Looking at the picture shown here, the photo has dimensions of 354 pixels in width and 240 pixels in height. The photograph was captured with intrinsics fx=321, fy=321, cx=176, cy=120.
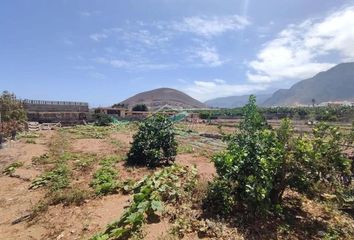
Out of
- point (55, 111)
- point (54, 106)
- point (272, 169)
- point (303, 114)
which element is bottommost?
point (303, 114)

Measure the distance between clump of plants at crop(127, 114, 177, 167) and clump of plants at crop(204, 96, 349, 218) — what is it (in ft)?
Result: 18.5

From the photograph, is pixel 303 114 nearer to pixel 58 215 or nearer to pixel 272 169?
pixel 272 169

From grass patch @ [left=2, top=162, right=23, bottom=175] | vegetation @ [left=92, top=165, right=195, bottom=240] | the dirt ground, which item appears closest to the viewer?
vegetation @ [left=92, top=165, right=195, bottom=240]

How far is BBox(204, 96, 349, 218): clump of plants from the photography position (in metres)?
6.20

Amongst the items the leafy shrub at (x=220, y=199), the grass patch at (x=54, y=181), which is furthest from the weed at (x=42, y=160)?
the leafy shrub at (x=220, y=199)

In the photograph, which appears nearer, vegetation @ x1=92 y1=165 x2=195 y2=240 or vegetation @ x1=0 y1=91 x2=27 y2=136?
vegetation @ x1=92 y1=165 x2=195 y2=240

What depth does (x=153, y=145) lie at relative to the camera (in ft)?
41.1

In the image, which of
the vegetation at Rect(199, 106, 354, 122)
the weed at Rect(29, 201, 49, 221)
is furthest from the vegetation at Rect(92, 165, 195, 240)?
the vegetation at Rect(199, 106, 354, 122)

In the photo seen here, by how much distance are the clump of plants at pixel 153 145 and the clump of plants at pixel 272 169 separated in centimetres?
565

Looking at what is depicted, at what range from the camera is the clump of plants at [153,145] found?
39.9ft

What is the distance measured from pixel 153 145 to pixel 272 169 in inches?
266

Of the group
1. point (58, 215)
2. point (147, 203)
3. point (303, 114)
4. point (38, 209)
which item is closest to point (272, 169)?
point (147, 203)

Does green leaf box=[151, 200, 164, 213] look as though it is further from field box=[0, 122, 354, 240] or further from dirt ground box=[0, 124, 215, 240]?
dirt ground box=[0, 124, 215, 240]

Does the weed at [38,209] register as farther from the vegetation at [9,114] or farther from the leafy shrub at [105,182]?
the vegetation at [9,114]
